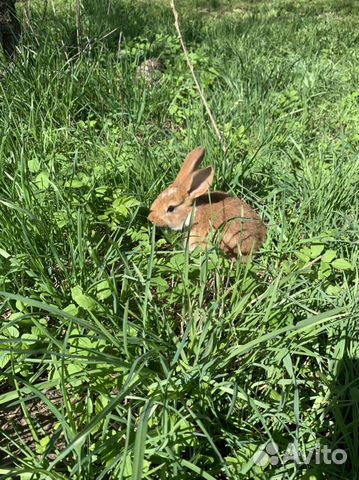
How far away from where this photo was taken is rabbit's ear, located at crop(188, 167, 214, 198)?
260cm

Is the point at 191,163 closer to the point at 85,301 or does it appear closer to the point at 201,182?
the point at 201,182

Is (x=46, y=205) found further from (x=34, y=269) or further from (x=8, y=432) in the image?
(x=8, y=432)

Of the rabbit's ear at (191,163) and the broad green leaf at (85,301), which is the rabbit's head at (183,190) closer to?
the rabbit's ear at (191,163)

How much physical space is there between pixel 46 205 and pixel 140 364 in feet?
3.33

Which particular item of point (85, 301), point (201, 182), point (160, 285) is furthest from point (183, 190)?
point (85, 301)

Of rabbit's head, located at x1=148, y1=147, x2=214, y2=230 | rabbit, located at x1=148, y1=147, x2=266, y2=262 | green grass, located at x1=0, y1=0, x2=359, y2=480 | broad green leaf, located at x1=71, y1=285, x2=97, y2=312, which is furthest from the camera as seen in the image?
rabbit's head, located at x1=148, y1=147, x2=214, y2=230

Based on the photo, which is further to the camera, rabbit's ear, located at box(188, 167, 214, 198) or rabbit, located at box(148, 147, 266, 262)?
rabbit's ear, located at box(188, 167, 214, 198)

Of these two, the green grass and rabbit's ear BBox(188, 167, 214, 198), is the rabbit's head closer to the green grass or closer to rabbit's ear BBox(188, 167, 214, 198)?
rabbit's ear BBox(188, 167, 214, 198)

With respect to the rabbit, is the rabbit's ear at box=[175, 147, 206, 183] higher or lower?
higher

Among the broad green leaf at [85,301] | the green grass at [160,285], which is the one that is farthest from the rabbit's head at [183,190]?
the broad green leaf at [85,301]

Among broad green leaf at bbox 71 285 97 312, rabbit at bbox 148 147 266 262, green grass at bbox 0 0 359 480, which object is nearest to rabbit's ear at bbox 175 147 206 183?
rabbit at bbox 148 147 266 262

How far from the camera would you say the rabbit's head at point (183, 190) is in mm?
2594

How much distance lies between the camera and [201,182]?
2.66 meters

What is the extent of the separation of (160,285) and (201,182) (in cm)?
95
